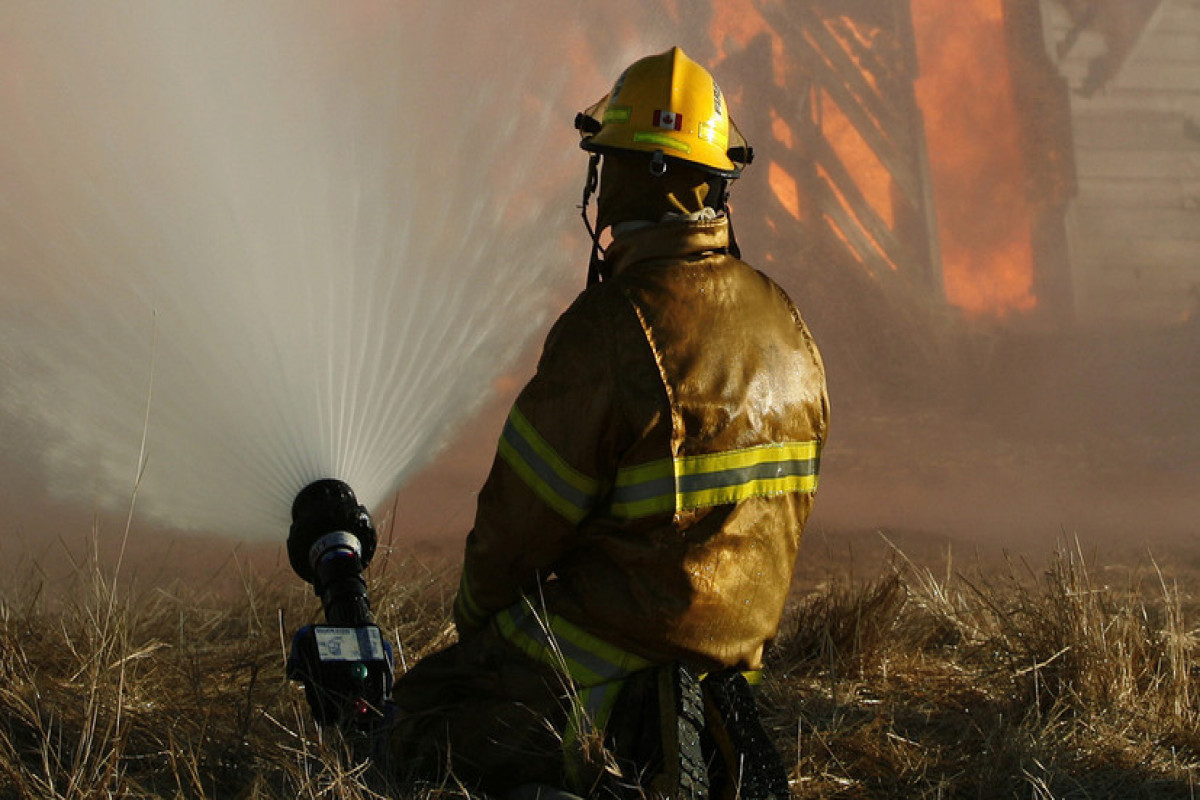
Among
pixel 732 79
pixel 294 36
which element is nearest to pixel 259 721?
pixel 294 36

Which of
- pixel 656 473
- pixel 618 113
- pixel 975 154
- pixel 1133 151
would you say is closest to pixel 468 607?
pixel 656 473

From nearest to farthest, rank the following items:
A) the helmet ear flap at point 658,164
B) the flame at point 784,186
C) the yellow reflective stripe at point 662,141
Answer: the helmet ear flap at point 658,164, the yellow reflective stripe at point 662,141, the flame at point 784,186

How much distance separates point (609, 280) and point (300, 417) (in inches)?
48.0

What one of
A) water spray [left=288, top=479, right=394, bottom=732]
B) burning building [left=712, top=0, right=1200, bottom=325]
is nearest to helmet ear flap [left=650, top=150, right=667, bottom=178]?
water spray [left=288, top=479, right=394, bottom=732]

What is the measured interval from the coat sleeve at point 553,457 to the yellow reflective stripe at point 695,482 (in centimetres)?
6

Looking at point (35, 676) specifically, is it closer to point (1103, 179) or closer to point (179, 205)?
point (179, 205)

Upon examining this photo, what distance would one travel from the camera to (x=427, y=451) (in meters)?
3.68

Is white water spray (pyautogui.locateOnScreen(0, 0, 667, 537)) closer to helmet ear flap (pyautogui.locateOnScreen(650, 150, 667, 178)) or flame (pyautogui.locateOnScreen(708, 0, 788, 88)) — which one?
helmet ear flap (pyautogui.locateOnScreen(650, 150, 667, 178))

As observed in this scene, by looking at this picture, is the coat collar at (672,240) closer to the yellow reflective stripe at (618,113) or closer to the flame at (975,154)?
the yellow reflective stripe at (618,113)

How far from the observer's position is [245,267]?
455 cm

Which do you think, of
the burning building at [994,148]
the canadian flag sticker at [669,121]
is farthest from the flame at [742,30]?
the canadian flag sticker at [669,121]

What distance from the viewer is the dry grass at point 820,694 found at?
2812 mm

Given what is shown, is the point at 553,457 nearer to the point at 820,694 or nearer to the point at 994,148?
the point at 820,694

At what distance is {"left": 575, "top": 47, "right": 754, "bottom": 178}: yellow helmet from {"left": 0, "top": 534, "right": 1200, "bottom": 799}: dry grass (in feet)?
4.54
